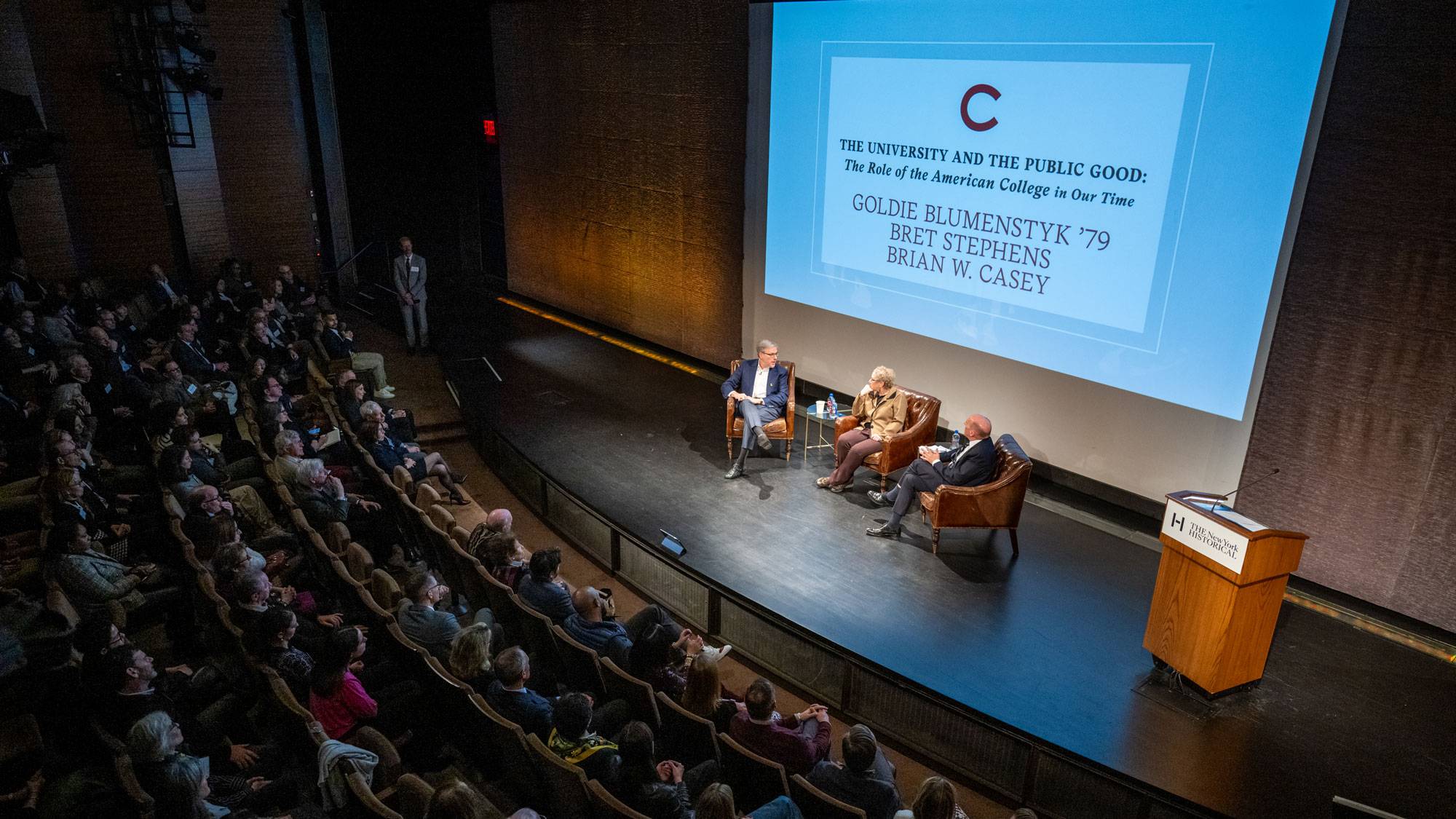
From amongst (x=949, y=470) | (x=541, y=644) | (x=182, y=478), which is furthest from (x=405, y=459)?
(x=949, y=470)

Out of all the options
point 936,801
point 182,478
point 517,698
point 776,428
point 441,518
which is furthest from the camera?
point 776,428

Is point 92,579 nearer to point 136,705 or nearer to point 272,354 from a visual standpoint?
point 136,705

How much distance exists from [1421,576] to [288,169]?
40.8 ft

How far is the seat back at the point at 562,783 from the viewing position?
10.1 feet

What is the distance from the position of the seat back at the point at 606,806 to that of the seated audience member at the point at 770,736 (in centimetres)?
57

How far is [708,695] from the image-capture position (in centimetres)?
367

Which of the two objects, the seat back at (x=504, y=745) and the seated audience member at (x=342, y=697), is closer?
the seat back at (x=504, y=745)

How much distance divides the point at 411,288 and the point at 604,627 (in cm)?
628

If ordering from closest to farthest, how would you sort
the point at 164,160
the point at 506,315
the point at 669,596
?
the point at 669,596, the point at 164,160, the point at 506,315

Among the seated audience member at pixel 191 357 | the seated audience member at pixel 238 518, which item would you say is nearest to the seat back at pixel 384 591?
the seated audience member at pixel 238 518

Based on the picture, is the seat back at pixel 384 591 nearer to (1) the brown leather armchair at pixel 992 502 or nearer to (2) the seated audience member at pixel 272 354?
(1) the brown leather armchair at pixel 992 502

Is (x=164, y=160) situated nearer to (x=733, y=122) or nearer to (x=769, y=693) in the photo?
(x=733, y=122)

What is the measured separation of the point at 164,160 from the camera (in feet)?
34.9

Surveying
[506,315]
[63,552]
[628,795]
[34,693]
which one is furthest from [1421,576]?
[506,315]
